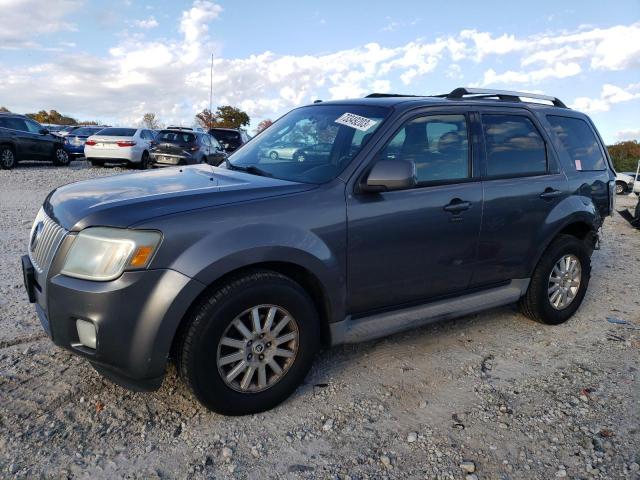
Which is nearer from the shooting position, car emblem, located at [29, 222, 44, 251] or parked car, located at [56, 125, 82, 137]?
car emblem, located at [29, 222, 44, 251]

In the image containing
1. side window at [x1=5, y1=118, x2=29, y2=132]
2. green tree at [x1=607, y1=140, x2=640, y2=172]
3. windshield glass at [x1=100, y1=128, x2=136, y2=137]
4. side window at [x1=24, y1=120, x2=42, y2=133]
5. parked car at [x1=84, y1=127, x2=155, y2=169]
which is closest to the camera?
side window at [x1=5, y1=118, x2=29, y2=132]

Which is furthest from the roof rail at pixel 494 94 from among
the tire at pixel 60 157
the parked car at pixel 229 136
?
the parked car at pixel 229 136

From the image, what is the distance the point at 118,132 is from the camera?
17875 mm

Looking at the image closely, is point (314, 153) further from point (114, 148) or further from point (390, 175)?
point (114, 148)

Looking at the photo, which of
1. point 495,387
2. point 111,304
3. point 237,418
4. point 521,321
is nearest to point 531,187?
point 521,321

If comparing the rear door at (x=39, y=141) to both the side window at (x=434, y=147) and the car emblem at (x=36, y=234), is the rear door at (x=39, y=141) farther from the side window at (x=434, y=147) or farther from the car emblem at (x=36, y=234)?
the side window at (x=434, y=147)

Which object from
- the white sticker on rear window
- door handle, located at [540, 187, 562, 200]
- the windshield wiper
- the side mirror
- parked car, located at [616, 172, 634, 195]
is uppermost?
the white sticker on rear window

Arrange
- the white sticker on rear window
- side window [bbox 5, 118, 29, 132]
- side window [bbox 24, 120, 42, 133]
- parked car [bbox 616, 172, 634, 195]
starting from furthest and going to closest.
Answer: parked car [bbox 616, 172, 634, 195], side window [bbox 24, 120, 42, 133], side window [bbox 5, 118, 29, 132], the white sticker on rear window

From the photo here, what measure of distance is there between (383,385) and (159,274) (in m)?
1.65

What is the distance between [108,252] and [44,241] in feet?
2.14

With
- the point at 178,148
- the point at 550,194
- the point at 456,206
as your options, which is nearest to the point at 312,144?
the point at 456,206

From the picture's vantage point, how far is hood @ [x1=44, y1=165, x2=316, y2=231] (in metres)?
2.65

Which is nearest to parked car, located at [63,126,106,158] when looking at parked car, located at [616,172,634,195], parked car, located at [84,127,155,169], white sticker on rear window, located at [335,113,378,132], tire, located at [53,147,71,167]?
tire, located at [53,147,71,167]

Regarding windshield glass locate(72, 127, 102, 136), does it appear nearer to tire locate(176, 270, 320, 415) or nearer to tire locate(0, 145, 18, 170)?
tire locate(0, 145, 18, 170)
